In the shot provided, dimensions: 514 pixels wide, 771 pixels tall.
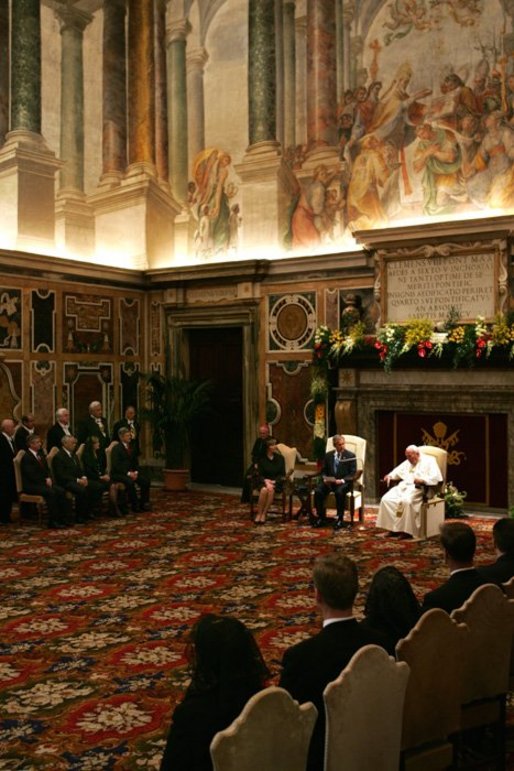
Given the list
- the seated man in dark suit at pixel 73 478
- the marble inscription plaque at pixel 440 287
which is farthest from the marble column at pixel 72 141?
the marble inscription plaque at pixel 440 287

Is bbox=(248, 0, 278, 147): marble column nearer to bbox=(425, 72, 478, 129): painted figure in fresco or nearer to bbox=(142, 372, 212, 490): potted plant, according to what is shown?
bbox=(425, 72, 478, 129): painted figure in fresco

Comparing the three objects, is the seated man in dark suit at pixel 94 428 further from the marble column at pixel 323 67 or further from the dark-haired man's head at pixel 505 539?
the dark-haired man's head at pixel 505 539

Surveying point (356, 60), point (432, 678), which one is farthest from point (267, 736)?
point (356, 60)

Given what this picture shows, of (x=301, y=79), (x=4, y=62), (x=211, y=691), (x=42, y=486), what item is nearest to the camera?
(x=211, y=691)

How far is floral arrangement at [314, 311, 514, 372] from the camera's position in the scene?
1002cm

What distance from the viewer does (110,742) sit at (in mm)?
3777

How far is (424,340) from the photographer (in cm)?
1046

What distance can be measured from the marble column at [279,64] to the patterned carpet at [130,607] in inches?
244

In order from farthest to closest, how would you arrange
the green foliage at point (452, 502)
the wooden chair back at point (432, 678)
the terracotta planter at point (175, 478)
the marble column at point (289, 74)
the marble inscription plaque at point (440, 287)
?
1. the terracotta planter at point (175, 478)
2. the marble column at point (289, 74)
3. the marble inscription plaque at point (440, 287)
4. the green foliage at point (452, 502)
5. the wooden chair back at point (432, 678)

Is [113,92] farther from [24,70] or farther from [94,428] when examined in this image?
[94,428]

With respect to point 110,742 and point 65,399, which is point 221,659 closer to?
point 110,742

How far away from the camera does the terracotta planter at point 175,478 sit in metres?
12.8

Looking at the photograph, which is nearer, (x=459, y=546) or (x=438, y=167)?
(x=459, y=546)

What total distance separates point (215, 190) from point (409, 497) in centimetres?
657
